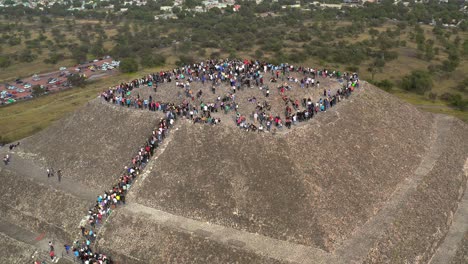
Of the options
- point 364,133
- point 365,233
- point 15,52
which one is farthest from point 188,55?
point 365,233

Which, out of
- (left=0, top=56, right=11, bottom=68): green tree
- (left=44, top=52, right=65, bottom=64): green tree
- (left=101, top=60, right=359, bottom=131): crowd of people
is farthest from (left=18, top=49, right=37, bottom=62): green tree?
(left=101, top=60, right=359, bottom=131): crowd of people

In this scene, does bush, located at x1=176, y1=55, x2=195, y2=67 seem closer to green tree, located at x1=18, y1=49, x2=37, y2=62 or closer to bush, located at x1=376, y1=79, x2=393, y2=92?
green tree, located at x1=18, y1=49, x2=37, y2=62

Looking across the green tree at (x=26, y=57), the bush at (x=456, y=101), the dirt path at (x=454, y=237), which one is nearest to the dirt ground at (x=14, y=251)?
the dirt path at (x=454, y=237)

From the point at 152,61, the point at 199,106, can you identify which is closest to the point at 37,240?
the point at 199,106

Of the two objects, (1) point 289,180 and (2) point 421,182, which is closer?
(1) point 289,180

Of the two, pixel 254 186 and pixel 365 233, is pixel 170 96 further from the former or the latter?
pixel 365 233

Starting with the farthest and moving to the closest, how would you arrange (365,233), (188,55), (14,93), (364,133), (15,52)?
1. (15,52)
2. (188,55)
3. (14,93)
4. (364,133)
5. (365,233)
